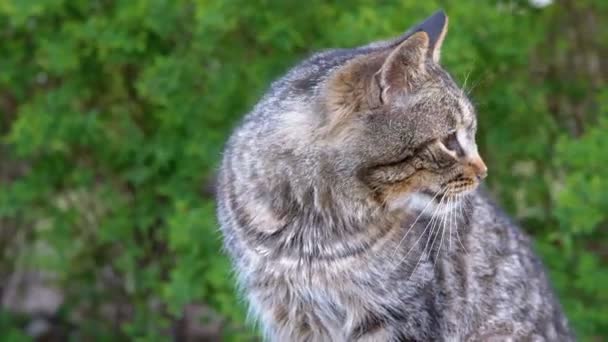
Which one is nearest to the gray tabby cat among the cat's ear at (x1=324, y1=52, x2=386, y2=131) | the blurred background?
the cat's ear at (x1=324, y1=52, x2=386, y2=131)

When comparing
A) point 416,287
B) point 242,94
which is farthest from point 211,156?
point 416,287

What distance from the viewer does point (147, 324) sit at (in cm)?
622

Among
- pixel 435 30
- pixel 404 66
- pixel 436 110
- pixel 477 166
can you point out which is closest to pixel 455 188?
pixel 477 166

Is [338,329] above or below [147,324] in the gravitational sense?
above

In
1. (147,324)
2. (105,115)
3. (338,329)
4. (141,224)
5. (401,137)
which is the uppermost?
(401,137)

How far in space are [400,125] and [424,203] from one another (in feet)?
1.01

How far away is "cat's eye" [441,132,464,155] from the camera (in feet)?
10.5

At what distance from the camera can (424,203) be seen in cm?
332

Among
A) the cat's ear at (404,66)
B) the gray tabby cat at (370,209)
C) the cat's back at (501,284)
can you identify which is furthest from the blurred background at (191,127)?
the cat's ear at (404,66)

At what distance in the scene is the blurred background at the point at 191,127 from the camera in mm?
4992

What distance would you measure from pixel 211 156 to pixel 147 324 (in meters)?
1.40

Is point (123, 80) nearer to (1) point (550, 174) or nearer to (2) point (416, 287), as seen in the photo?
(1) point (550, 174)

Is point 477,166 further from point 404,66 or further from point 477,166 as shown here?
point 404,66

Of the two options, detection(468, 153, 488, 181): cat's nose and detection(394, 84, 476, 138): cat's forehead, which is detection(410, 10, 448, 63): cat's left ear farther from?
detection(468, 153, 488, 181): cat's nose
